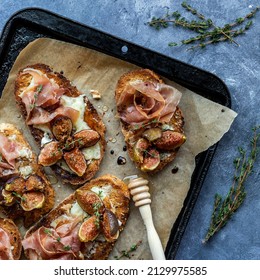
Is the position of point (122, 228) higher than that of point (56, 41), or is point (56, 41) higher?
point (56, 41)

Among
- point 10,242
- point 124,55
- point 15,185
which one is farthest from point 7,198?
point 124,55

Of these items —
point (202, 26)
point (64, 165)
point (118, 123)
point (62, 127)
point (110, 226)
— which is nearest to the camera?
point (110, 226)

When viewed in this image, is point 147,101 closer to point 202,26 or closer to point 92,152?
point 92,152

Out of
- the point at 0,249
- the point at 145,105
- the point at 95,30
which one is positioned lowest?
the point at 0,249

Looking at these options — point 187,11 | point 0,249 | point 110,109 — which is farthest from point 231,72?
point 0,249

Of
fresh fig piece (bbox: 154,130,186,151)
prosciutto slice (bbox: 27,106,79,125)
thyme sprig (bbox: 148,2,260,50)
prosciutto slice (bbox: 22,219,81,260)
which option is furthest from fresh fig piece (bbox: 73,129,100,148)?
thyme sprig (bbox: 148,2,260,50)

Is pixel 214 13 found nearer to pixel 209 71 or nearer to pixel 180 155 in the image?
pixel 209 71
